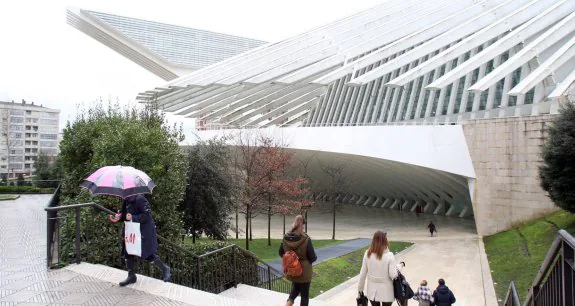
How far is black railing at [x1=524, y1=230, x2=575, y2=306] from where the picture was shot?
257 cm

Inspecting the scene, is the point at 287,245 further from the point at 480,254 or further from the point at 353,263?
the point at 480,254

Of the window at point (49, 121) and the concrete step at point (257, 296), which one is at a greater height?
the window at point (49, 121)

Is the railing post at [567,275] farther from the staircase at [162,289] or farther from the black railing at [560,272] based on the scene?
the staircase at [162,289]

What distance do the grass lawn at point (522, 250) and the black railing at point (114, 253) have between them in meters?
7.14

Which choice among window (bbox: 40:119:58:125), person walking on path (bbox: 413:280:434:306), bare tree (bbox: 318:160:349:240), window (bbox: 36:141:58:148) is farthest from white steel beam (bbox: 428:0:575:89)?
window (bbox: 40:119:58:125)

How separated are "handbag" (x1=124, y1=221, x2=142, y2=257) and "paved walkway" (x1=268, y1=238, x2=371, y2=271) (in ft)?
31.4

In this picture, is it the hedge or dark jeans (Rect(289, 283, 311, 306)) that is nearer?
dark jeans (Rect(289, 283, 311, 306))

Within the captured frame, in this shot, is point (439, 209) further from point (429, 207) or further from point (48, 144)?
point (48, 144)

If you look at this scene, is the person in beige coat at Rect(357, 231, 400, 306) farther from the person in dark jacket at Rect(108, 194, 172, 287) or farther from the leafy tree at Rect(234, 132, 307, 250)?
the leafy tree at Rect(234, 132, 307, 250)

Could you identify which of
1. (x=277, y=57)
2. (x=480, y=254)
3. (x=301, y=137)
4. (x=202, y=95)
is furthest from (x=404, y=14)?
(x=480, y=254)

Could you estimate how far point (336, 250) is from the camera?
59.3 ft

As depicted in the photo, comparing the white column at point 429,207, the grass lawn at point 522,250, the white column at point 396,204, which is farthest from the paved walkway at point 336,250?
the white column at point 396,204

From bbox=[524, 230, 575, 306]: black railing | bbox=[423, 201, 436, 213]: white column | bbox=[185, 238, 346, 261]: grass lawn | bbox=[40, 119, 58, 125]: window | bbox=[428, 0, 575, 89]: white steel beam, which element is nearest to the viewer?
bbox=[524, 230, 575, 306]: black railing

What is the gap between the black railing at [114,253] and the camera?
668 cm
